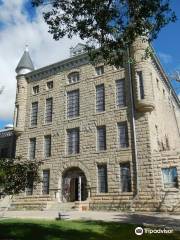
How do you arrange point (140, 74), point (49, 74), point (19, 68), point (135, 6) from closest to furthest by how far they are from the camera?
point (135, 6) < point (140, 74) < point (49, 74) < point (19, 68)

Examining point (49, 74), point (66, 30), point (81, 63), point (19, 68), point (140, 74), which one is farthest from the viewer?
point (19, 68)

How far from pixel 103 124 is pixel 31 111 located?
995 cm

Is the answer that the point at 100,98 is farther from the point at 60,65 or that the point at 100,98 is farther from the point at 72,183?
the point at 72,183

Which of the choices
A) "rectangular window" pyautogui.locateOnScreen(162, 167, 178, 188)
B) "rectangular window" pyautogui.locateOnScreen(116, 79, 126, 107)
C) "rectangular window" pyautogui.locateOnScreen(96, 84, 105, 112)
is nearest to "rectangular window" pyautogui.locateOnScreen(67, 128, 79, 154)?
"rectangular window" pyautogui.locateOnScreen(96, 84, 105, 112)

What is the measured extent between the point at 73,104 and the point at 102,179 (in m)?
8.47

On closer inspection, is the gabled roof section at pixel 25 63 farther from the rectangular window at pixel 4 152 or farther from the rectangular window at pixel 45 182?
the rectangular window at pixel 45 182

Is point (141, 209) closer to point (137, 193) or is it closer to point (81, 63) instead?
point (137, 193)

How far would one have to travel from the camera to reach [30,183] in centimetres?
1268

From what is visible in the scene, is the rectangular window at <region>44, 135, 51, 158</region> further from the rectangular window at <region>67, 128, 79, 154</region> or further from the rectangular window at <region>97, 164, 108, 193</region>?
the rectangular window at <region>97, 164, 108, 193</region>

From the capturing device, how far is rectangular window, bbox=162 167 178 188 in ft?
70.3

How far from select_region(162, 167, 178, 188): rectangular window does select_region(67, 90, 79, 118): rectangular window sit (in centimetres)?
1077

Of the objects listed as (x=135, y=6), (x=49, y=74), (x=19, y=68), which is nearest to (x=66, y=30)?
(x=135, y=6)

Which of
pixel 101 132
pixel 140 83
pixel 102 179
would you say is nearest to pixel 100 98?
pixel 101 132

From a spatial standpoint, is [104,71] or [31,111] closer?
[104,71]
